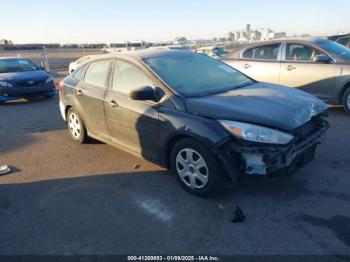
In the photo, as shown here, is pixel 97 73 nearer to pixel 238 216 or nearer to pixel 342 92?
pixel 238 216

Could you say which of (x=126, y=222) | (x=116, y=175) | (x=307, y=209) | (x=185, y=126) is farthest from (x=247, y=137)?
(x=116, y=175)

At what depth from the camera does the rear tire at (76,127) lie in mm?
5600

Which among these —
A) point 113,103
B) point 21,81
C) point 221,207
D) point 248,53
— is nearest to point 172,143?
point 221,207

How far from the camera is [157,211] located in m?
3.52

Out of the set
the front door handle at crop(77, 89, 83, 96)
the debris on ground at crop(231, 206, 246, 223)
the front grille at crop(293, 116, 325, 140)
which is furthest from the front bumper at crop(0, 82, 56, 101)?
the front grille at crop(293, 116, 325, 140)

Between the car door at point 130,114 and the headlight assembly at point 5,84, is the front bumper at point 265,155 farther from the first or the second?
the headlight assembly at point 5,84

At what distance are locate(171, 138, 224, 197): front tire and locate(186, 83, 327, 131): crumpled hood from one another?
0.41m

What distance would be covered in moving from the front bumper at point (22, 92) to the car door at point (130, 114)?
21.3ft

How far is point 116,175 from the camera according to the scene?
4.50 metres

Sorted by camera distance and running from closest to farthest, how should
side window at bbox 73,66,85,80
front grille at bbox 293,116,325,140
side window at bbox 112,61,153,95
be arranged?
front grille at bbox 293,116,325,140 → side window at bbox 112,61,153,95 → side window at bbox 73,66,85,80

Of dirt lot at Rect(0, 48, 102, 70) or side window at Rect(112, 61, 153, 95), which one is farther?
dirt lot at Rect(0, 48, 102, 70)

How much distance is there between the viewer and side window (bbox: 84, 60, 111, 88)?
486cm

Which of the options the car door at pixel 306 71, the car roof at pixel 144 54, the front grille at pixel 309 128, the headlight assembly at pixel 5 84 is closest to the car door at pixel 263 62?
the car door at pixel 306 71

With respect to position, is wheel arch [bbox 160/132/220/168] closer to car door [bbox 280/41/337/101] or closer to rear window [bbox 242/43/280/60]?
car door [bbox 280/41/337/101]
